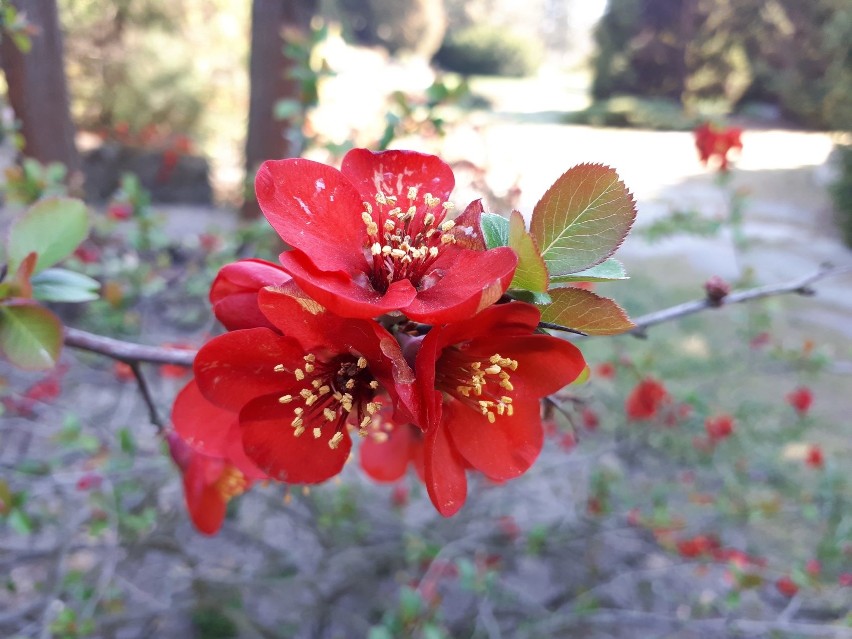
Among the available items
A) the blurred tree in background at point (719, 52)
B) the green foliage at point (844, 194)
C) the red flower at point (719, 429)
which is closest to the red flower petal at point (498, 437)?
the red flower at point (719, 429)

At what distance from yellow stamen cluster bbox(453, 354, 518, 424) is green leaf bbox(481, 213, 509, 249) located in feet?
0.27

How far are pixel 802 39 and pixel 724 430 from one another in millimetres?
12480

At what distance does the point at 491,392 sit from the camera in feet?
1.58

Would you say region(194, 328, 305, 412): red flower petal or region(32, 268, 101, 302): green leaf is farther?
region(32, 268, 101, 302): green leaf

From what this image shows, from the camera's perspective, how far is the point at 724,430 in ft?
6.55

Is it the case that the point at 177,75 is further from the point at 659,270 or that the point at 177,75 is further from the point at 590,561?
the point at 590,561

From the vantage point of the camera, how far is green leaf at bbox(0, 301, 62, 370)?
0.51 meters

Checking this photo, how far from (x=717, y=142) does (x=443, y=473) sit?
7.62 feet

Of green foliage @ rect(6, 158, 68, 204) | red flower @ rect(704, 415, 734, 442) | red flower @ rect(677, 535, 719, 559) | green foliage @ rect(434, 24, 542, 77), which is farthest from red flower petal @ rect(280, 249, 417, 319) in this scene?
green foliage @ rect(434, 24, 542, 77)

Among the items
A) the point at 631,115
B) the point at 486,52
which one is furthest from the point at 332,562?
the point at 486,52

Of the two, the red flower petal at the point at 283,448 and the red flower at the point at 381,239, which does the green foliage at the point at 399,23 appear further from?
the red flower petal at the point at 283,448

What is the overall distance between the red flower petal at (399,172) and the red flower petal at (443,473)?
195mm

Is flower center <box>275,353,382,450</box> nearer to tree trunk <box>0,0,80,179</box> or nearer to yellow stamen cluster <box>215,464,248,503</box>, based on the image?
yellow stamen cluster <box>215,464,248,503</box>

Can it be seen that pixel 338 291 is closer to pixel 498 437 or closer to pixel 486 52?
pixel 498 437
